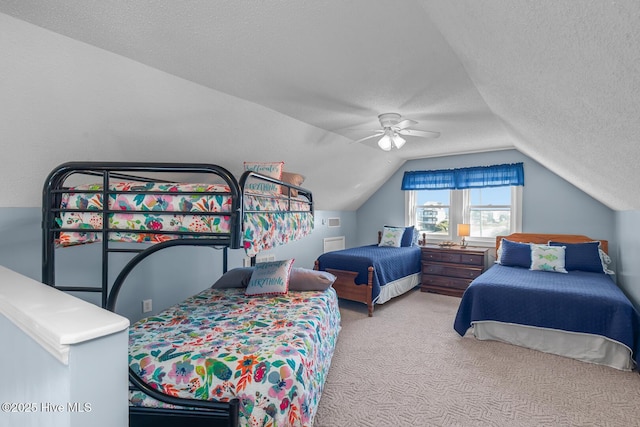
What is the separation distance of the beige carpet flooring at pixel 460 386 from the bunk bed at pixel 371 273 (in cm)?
61

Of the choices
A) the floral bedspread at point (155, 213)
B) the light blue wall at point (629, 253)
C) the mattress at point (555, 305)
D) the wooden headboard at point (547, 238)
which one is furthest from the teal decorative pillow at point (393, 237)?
the floral bedspread at point (155, 213)

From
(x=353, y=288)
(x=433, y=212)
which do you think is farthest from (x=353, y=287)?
(x=433, y=212)

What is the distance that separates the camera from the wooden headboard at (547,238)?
3.93m

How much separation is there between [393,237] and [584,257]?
238cm

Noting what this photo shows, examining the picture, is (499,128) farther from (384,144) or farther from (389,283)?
(389,283)

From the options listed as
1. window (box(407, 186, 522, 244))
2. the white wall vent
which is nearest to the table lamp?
window (box(407, 186, 522, 244))

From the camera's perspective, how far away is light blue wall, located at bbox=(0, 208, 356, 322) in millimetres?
1959

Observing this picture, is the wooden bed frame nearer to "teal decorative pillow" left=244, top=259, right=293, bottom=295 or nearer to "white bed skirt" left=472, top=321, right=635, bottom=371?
"white bed skirt" left=472, top=321, right=635, bottom=371

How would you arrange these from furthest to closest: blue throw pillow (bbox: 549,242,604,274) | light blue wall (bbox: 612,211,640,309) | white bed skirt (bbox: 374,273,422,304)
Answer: white bed skirt (bbox: 374,273,422,304), blue throw pillow (bbox: 549,242,604,274), light blue wall (bbox: 612,211,640,309)

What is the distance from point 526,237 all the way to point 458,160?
1.53 metres

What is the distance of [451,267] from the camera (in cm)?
455

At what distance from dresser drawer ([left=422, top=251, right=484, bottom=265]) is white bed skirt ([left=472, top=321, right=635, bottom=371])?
154 cm

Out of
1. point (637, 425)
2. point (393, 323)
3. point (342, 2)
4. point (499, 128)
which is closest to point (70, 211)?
point (342, 2)

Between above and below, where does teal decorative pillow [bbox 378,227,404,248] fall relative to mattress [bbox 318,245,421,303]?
above
